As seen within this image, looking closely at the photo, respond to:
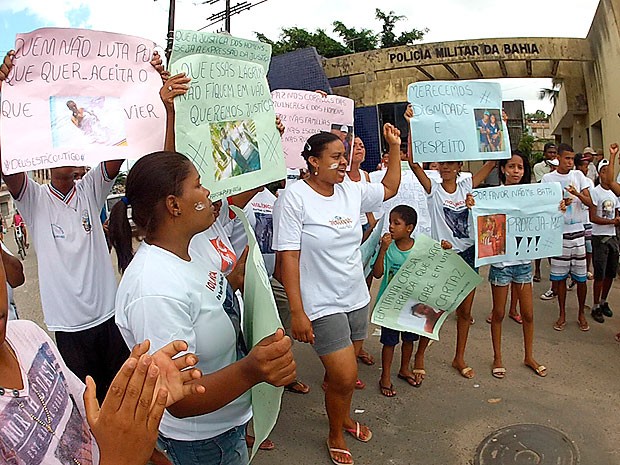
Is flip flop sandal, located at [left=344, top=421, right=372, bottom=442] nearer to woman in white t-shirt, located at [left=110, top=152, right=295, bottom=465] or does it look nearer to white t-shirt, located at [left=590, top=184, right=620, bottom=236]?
woman in white t-shirt, located at [left=110, top=152, right=295, bottom=465]

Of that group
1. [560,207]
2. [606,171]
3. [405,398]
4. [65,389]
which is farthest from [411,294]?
[65,389]

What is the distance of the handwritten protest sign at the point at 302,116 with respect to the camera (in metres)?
3.80

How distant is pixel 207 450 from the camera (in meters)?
1.84

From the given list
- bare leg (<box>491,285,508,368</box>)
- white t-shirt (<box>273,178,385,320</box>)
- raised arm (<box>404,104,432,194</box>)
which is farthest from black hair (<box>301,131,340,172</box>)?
bare leg (<box>491,285,508,368</box>)

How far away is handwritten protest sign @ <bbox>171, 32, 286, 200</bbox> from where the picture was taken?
229 centimetres

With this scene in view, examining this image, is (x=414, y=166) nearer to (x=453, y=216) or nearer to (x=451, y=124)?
(x=451, y=124)

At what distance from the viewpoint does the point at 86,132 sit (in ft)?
7.88

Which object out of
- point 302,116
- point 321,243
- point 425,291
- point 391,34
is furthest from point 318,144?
point 391,34

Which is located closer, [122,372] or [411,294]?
[122,372]

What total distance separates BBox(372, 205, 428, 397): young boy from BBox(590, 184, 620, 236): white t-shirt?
7.23 feet

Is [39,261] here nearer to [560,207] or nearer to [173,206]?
[173,206]

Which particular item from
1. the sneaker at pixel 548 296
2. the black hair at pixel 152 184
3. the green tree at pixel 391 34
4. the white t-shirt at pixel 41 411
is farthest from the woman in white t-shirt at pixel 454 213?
the green tree at pixel 391 34

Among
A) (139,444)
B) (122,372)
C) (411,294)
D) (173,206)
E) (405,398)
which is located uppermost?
(173,206)

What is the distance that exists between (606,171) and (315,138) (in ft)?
8.38
